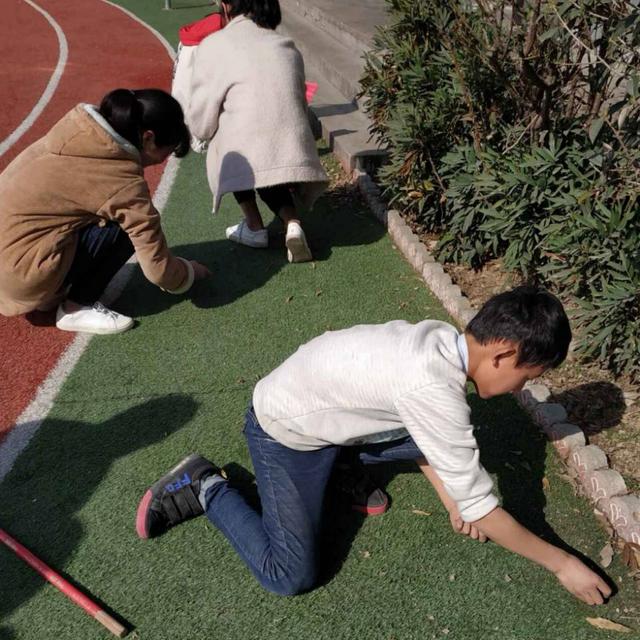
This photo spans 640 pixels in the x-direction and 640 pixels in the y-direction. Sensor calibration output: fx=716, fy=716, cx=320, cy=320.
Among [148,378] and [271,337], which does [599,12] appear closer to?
[271,337]

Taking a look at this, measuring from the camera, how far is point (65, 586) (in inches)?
98.3

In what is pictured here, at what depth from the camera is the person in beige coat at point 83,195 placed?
11.3ft

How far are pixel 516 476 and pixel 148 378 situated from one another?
Result: 1.81 m

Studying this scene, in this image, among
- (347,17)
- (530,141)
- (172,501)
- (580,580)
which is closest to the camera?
(580,580)

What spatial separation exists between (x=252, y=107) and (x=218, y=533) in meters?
2.64

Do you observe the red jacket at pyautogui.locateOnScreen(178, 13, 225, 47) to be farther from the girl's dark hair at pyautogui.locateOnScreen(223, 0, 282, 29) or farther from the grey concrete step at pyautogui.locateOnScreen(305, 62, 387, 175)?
the grey concrete step at pyautogui.locateOnScreen(305, 62, 387, 175)

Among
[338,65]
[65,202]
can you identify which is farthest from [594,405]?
[338,65]

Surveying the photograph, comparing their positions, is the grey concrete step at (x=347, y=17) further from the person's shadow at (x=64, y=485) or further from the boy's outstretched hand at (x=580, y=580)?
the boy's outstretched hand at (x=580, y=580)

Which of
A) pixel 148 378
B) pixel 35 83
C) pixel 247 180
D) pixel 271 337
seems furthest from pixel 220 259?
pixel 35 83

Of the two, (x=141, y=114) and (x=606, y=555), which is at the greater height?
(x=141, y=114)

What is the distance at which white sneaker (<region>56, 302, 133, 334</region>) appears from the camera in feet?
12.8

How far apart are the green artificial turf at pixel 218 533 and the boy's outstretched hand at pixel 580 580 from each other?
88mm

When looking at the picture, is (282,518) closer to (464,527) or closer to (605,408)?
(464,527)

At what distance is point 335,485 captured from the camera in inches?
114
